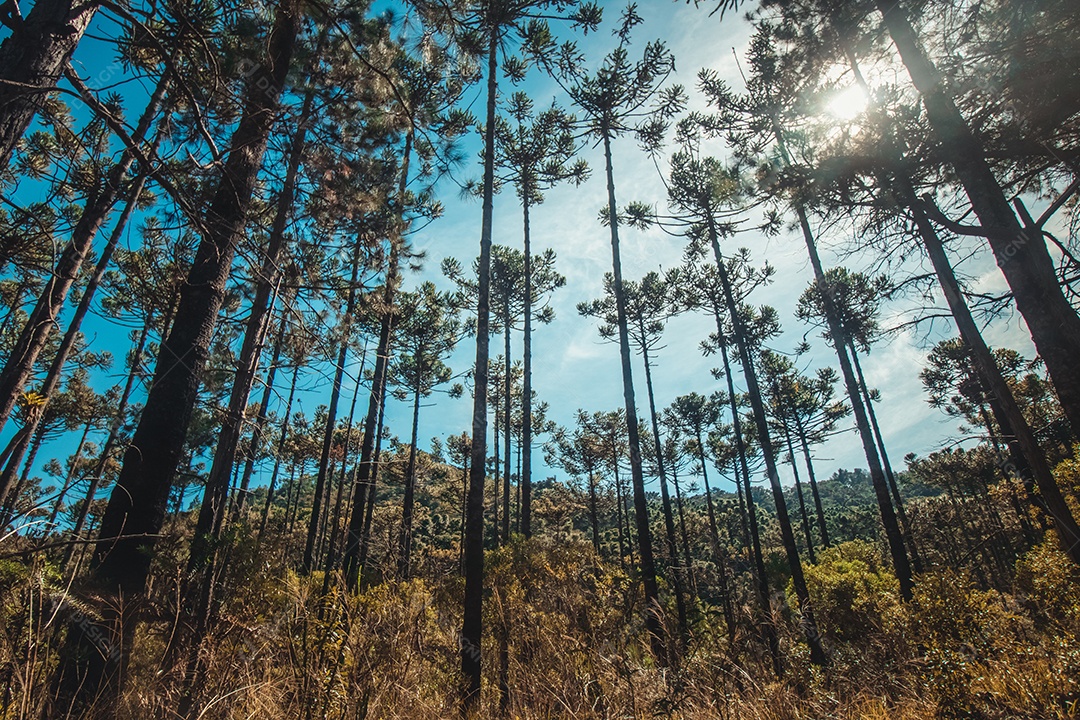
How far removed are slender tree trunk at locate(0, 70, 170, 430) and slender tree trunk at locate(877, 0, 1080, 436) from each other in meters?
6.72

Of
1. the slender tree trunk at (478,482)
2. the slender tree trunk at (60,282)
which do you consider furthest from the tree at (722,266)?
the slender tree trunk at (60,282)

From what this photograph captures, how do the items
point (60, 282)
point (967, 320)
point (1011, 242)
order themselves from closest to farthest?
1. point (1011, 242)
2. point (967, 320)
3. point (60, 282)

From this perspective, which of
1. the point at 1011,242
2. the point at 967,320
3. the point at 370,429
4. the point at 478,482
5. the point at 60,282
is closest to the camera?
the point at 1011,242

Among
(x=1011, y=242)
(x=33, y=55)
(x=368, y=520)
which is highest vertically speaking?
(x=1011, y=242)

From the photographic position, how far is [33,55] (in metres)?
2.06

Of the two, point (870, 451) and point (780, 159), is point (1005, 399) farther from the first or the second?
point (870, 451)

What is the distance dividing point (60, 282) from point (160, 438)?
5804 millimetres

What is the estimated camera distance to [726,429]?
1103 inches

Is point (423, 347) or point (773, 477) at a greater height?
point (423, 347)

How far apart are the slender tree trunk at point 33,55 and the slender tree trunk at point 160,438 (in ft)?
2.50

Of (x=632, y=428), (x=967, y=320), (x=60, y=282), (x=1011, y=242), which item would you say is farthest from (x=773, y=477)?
(x=60, y=282)

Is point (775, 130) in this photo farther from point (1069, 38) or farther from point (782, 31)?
point (1069, 38)

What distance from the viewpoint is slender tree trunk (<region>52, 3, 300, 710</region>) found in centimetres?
289

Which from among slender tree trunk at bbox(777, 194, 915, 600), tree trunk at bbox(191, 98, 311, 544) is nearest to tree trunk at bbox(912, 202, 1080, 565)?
slender tree trunk at bbox(777, 194, 915, 600)
